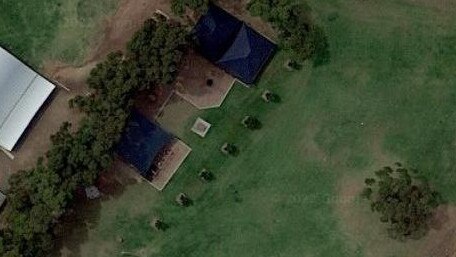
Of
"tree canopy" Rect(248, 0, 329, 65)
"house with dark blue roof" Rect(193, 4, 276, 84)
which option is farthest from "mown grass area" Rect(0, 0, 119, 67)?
"tree canopy" Rect(248, 0, 329, 65)

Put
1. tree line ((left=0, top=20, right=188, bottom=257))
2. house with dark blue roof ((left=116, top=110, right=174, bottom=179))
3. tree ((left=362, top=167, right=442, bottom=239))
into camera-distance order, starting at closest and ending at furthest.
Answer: tree line ((left=0, top=20, right=188, bottom=257))
tree ((left=362, top=167, right=442, bottom=239))
house with dark blue roof ((left=116, top=110, right=174, bottom=179))

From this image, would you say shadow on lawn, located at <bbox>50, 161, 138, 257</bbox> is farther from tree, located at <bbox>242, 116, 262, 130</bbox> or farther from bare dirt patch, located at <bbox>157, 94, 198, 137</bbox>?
tree, located at <bbox>242, 116, 262, 130</bbox>

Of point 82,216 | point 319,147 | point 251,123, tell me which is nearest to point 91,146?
point 82,216

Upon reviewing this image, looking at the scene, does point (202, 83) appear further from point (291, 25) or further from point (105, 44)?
point (291, 25)

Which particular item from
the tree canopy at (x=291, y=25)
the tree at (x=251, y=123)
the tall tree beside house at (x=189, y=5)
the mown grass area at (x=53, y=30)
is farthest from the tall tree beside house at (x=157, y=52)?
the tree at (x=251, y=123)

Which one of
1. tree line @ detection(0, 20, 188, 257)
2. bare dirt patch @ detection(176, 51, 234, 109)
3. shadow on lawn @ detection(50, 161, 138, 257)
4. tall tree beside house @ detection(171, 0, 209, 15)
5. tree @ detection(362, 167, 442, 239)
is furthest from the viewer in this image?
bare dirt patch @ detection(176, 51, 234, 109)

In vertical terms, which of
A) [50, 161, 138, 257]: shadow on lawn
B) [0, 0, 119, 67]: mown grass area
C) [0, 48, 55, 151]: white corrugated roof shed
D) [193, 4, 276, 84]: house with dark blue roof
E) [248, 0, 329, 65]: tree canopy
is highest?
[248, 0, 329, 65]: tree canopy

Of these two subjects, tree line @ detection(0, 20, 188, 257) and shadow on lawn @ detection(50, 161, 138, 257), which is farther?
shadow on lawn @ detection(50, 161, 138, 257)
